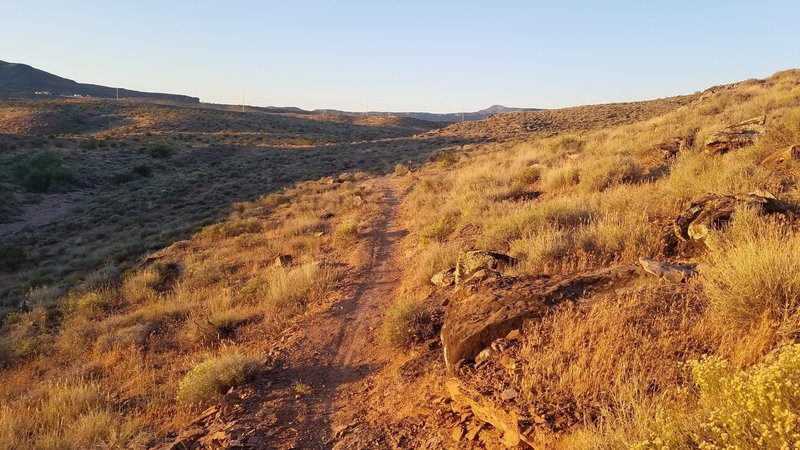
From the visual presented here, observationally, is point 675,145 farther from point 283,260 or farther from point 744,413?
point 744,413

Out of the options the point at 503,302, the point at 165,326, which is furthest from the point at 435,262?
the point at 165,326

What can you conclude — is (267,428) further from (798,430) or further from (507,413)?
(798,430)

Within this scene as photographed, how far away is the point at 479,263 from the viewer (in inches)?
272

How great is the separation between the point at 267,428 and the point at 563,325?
3.06m

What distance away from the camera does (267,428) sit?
481 cm

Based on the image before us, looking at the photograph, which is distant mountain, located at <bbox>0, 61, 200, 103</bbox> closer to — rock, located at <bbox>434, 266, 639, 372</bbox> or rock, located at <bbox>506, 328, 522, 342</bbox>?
rock, located at <bbox>434, 266, 639, 372</bbox>

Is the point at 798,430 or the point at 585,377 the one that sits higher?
the point at 798,430

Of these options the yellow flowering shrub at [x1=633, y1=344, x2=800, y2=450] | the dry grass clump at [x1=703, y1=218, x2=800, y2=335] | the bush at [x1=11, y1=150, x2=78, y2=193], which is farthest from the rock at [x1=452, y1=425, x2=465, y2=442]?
the bush at [x1=11, y1=150, x2=78, y2=193]

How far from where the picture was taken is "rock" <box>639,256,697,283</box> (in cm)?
499

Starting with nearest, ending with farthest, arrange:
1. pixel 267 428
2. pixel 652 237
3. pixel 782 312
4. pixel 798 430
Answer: pixel 798 430 < pixel 782 312 < pixel 267 428 < pixel 652 237

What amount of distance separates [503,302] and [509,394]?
1365 millimetres

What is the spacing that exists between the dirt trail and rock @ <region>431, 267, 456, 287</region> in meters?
0.94

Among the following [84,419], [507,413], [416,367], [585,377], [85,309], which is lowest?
[85,309]

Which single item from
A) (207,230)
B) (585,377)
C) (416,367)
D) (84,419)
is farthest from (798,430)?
(207,230)
